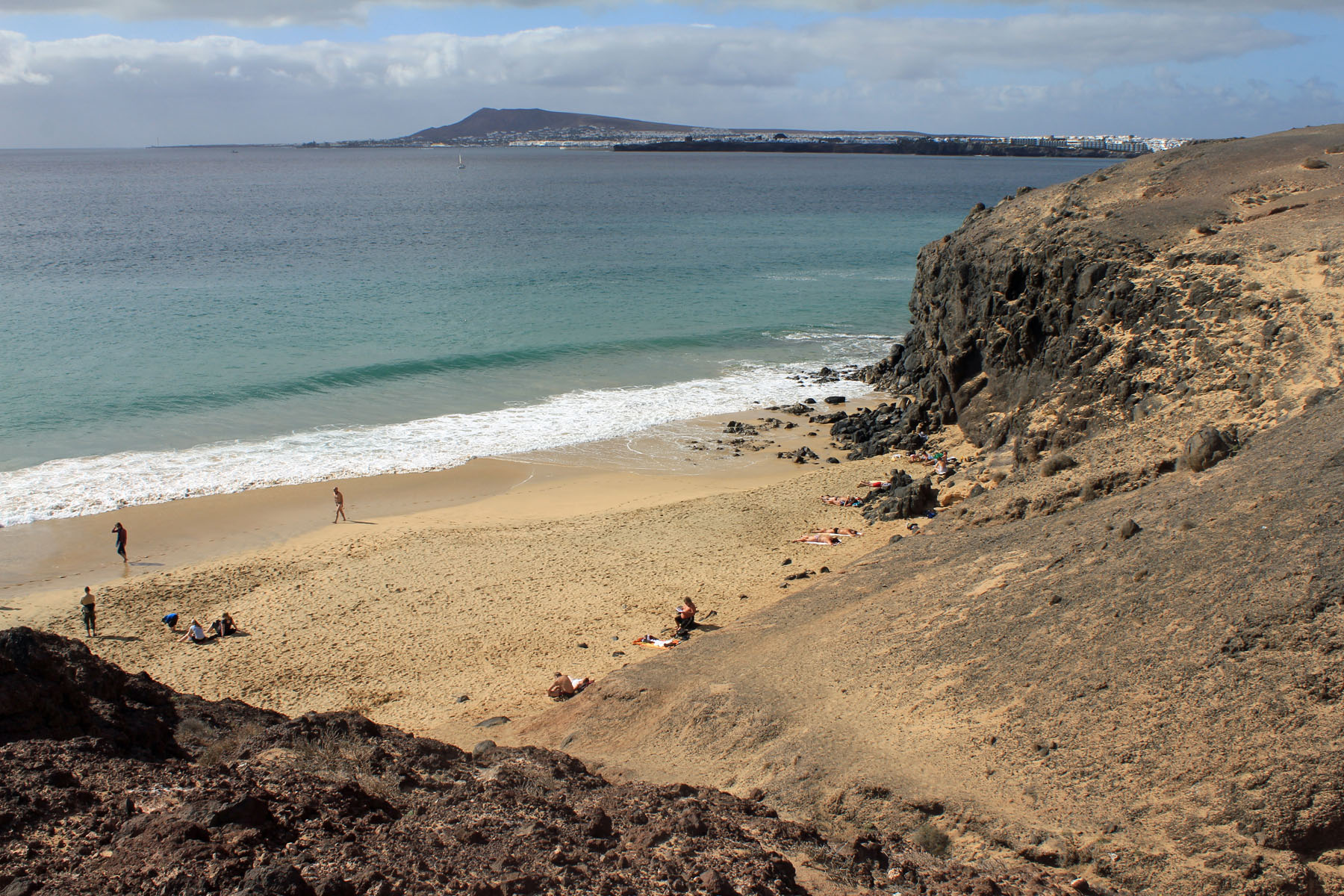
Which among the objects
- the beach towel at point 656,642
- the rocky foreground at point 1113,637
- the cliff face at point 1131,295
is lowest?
the beach towel at point 656,642

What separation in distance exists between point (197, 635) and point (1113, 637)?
42.3 ft

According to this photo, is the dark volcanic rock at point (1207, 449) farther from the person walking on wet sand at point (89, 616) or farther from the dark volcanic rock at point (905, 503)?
the person walking on wet sand at point (89, 616)

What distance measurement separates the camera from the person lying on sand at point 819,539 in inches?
656

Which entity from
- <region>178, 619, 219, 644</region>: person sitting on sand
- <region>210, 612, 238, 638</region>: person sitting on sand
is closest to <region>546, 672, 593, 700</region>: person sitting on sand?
<region>210, 612, 238, 638</region>: person sitting on sand

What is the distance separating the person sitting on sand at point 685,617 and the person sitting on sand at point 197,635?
290 inches

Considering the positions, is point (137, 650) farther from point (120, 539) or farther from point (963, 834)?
point (963, 834)

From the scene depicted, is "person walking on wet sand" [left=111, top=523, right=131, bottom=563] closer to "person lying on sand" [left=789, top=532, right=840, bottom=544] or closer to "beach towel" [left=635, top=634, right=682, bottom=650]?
"beach towel" [left=635, top=634, right=682, bottom=650]

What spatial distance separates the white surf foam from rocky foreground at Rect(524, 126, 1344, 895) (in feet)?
36.3

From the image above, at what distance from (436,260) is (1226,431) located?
50158 mm

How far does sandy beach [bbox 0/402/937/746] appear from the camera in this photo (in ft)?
42.0

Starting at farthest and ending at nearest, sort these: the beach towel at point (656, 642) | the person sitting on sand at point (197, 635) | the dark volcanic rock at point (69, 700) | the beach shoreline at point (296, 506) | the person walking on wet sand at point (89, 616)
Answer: the beach shoreline at point (296, 506) < the person walking on wet sand at point (89, 616) < the person sitting on sand at point (197, 635) < the beach towel at point (656, 642) < the dark volcanic rock at point (69, 700)

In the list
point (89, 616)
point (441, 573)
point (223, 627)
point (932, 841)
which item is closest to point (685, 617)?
point (441, 573)

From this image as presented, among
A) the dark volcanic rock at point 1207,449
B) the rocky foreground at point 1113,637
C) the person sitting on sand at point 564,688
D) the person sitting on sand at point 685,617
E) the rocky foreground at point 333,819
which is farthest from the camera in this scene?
the person sitting on sand at point 685,617

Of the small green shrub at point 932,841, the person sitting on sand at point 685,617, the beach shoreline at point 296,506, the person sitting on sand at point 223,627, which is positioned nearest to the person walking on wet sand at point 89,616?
the person sitting on sand at point 223,627
